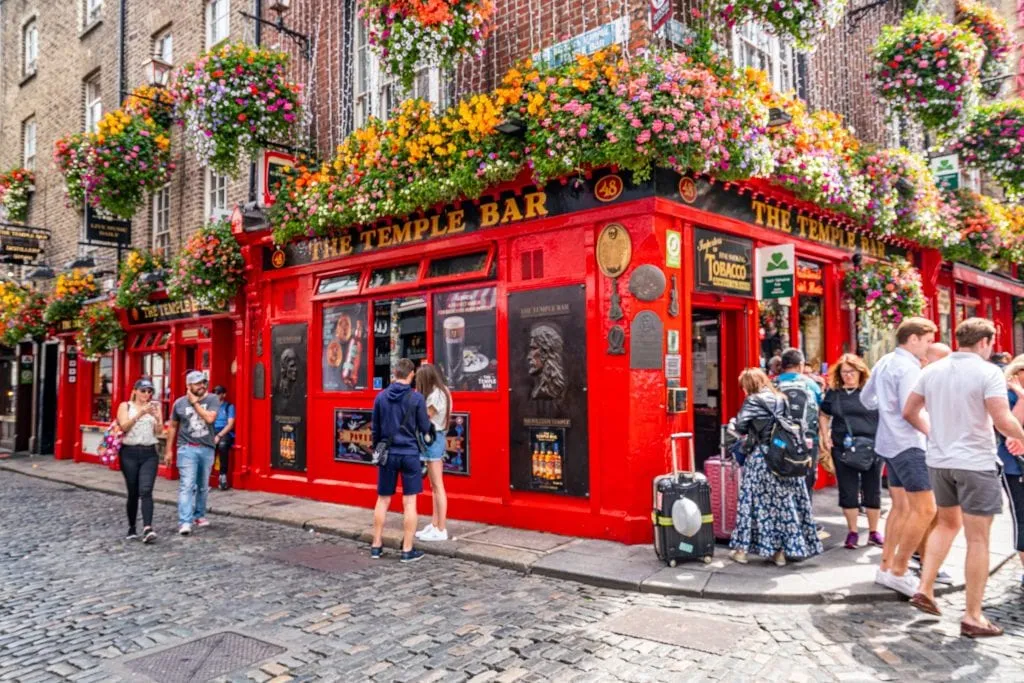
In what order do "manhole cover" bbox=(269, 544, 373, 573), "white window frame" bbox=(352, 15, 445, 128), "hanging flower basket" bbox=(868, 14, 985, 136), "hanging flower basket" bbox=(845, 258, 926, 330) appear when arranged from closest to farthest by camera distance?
"manhole cover" bbox=(269, 544, 373, 573), "hanging flower basket" bbox=(868, 14, 985, 136), "white window frame" bbox=(352, 15, 445, 128), "hanging flower basket" bbox=(845, 258, 926, 330)

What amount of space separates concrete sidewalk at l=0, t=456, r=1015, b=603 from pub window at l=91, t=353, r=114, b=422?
9.27 meters

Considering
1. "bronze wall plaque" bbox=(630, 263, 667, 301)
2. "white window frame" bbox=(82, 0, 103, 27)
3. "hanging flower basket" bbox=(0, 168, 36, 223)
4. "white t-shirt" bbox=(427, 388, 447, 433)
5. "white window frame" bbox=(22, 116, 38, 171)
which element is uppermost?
"white window frame" bbox=(82, 0, 103, 27)

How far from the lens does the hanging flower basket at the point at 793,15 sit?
7.50m

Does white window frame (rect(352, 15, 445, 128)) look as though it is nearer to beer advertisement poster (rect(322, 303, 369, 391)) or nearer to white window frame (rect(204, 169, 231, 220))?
beer advertisement poster (rect(322, 303, 369, 391))

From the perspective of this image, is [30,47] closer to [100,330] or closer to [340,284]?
[100,330]

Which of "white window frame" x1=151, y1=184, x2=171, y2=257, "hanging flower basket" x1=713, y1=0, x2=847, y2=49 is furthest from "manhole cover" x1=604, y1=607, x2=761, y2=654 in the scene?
"white window frame" x1=151, y1=184, x2=171, y2=257

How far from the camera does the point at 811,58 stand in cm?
1091

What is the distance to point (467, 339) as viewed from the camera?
927 centimetres

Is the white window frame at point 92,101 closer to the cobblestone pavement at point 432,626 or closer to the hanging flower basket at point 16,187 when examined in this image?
the hanging flower basket at point 16,187

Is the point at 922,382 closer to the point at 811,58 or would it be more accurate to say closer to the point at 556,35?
the point at 556,35

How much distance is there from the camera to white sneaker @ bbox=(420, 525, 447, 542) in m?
7.87

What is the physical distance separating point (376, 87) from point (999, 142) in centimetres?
1020

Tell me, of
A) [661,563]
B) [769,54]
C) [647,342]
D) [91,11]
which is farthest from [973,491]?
[91,11]

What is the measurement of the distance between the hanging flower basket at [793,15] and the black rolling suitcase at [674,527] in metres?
4.88
